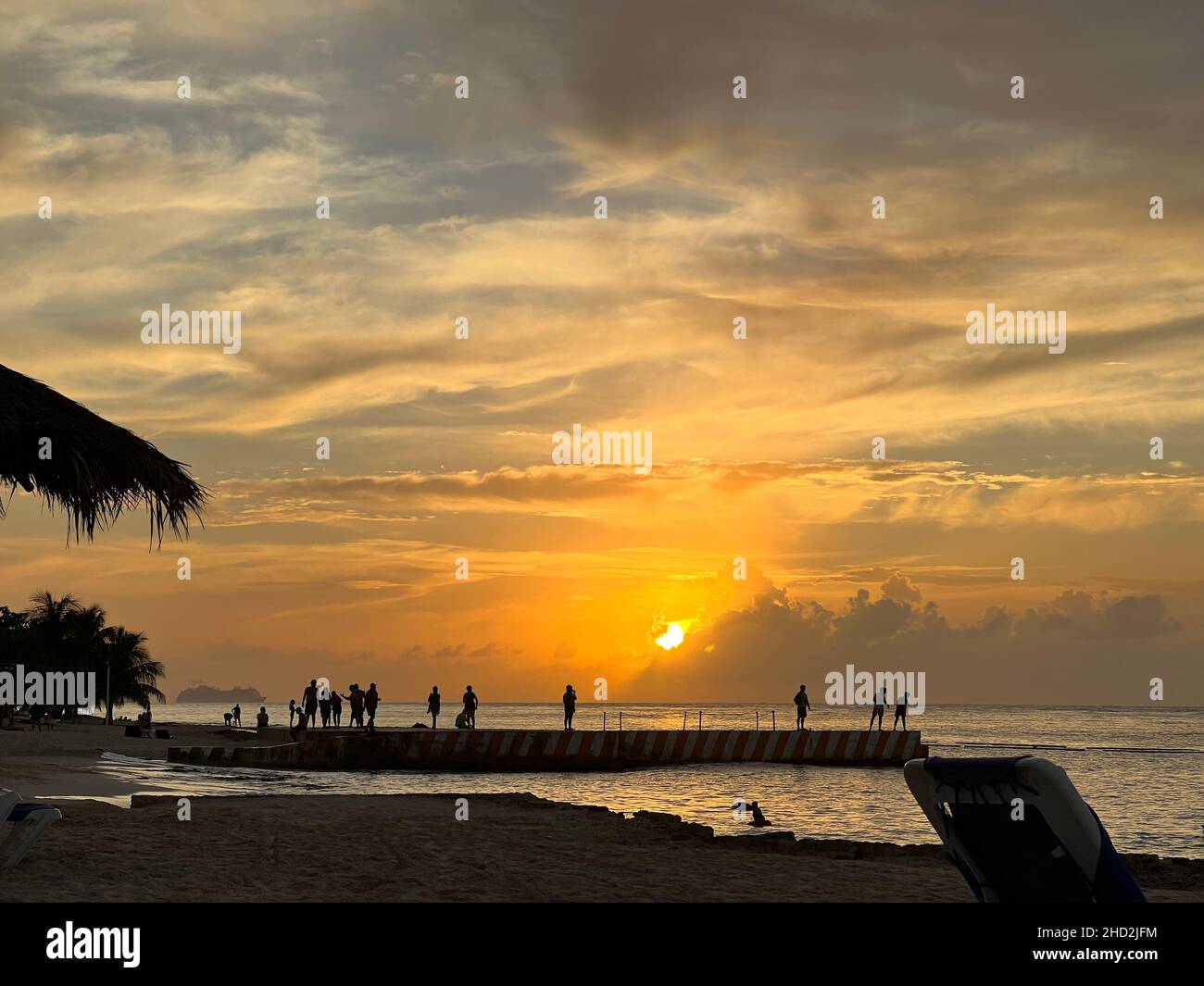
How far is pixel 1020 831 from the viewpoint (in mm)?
6926

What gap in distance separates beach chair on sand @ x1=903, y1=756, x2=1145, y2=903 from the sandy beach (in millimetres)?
3949

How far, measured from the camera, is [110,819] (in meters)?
14.6

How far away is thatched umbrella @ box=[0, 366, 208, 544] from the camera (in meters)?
11.3

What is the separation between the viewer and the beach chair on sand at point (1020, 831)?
659 cm

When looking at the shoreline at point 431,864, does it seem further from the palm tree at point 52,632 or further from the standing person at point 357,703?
the palm tree at point 52,632

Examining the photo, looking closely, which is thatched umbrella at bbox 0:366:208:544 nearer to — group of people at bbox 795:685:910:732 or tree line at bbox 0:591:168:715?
group of people at bbox 795:685:910:732

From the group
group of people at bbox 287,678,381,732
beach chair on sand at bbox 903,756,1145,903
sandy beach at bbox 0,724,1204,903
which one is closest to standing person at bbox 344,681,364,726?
group of people at bbox 287,678,381,732

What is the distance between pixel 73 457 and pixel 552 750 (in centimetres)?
3114

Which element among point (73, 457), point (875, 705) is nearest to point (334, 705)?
point (875, 705)
